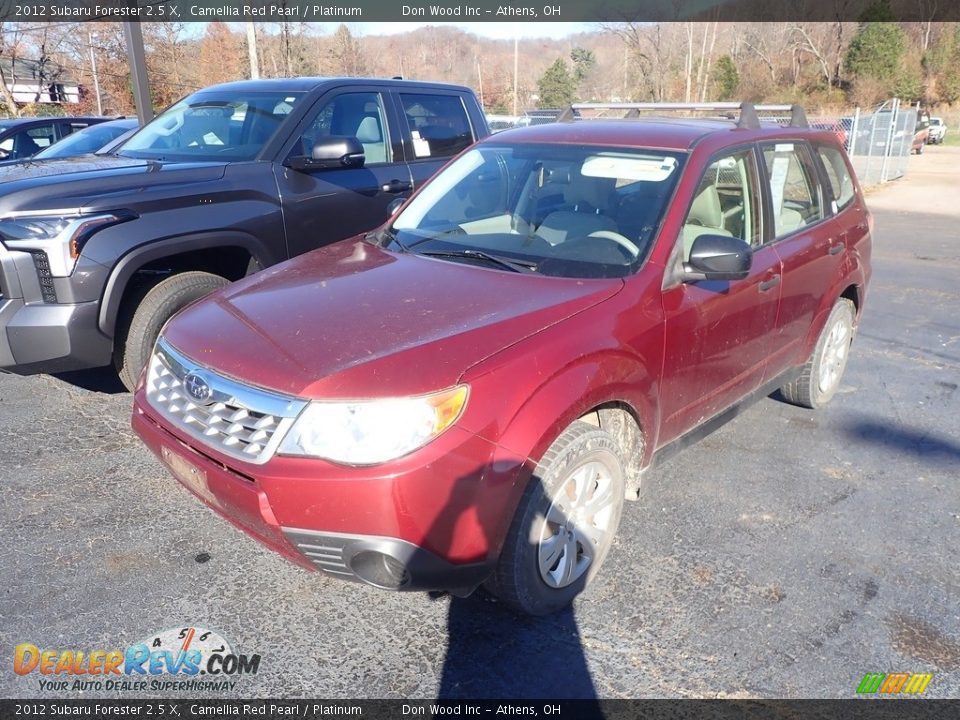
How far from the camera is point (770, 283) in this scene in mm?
3764

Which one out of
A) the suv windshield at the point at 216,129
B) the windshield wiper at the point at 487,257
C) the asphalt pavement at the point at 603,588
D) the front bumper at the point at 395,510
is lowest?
the asphalt pavement at the point at 603,588

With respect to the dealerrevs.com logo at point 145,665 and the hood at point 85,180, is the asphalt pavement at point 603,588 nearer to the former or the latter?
the dealerrevs.com logo at point 145,665

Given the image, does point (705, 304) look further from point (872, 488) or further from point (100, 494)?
point (100, 494)

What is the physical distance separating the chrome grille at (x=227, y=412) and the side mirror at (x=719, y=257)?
1.73 metres

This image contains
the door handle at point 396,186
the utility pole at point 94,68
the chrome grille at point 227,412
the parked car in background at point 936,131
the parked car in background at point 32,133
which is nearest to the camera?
the chrome grille at point 227,412

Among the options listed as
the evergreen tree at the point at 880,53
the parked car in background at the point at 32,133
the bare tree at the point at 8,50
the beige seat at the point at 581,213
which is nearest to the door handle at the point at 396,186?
the beige seat at the point at 581,213

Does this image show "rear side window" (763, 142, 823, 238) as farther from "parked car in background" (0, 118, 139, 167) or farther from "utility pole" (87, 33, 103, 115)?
"utility pole" (87, 33, 103, 115)

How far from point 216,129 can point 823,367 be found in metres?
4.33

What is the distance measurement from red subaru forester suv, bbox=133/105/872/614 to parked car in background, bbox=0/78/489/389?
1101 millimetres

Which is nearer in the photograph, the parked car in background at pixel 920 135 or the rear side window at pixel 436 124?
the rear side window at pixel 436 124

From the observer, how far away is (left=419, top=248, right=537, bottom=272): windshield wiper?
3186 mm

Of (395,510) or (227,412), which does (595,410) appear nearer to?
(395,510)

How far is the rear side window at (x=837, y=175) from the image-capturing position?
15.2 ft

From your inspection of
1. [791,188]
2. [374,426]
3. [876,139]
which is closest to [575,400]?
[374,426]
